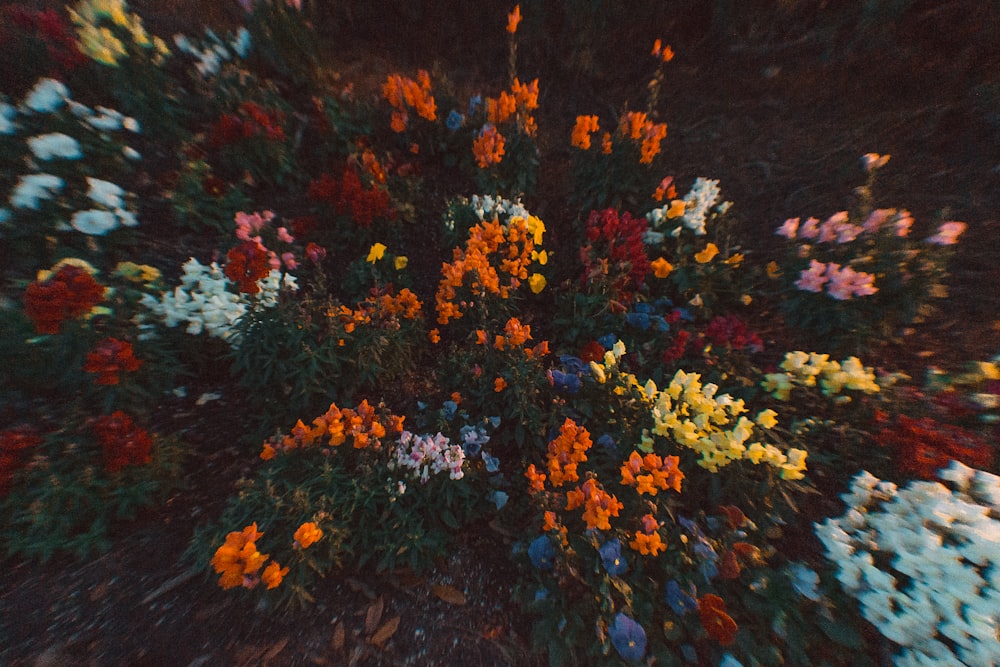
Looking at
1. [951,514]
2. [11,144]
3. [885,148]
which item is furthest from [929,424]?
[11,144]

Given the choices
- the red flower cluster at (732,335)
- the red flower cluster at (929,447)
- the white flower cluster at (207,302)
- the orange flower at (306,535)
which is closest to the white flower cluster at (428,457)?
the orange flower at (306,535)

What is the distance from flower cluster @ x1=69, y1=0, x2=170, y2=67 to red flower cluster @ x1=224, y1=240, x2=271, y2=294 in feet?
9.23

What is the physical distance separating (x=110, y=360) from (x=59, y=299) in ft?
1.13

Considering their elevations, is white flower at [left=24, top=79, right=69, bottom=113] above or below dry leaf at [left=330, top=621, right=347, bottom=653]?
above

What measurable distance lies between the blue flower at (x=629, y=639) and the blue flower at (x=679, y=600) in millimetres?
216

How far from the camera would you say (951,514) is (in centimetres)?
179

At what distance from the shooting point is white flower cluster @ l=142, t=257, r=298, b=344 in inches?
107

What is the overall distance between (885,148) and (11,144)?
703 cm

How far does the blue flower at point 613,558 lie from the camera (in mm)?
1942

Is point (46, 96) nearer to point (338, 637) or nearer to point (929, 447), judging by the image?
point (338, 637)

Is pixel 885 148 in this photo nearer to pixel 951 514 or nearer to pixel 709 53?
pixel 709 53

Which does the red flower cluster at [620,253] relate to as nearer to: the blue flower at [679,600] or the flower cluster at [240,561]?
the blue flower at [679,600]

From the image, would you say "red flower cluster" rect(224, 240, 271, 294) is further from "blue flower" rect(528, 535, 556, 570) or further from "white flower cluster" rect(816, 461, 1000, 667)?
"white flower cluster" rect(816, 461, 1000, 667)

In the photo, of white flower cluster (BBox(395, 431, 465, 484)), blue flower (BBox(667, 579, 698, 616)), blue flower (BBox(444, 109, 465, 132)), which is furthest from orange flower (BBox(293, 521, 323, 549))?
blue flower (BBox(444, 109, 465, 132))
